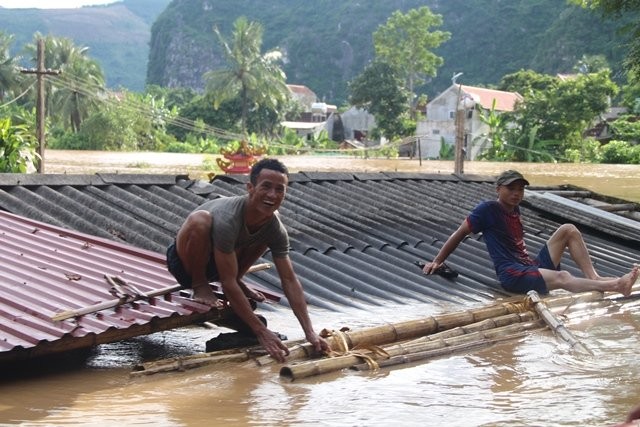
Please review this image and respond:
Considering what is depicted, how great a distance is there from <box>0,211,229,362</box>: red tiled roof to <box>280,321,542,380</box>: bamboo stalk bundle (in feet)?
2.39

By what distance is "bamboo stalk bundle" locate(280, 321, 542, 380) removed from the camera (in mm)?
5462

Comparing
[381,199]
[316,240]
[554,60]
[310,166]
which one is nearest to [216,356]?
[316,240]

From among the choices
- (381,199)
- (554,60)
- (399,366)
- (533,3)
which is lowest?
(399,366)

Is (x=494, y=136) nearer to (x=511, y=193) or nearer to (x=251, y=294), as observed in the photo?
(x=511, y=193)

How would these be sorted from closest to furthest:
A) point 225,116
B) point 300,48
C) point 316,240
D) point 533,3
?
1. point 316,240
2. point 225,116
3. point 533,3
4. point 300,48

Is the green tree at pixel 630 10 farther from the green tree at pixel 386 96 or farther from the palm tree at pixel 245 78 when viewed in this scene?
the palm tree at pixel 245 78

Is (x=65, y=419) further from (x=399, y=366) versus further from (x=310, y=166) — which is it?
(x=310, y=166)

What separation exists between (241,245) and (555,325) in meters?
2.82

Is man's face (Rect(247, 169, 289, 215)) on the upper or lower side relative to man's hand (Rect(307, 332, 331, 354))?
upper

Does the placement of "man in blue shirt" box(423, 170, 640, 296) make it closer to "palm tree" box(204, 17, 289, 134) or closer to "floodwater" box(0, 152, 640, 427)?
"floodwater" box(0, 152, 640, 427)

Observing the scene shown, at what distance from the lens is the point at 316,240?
9.38m

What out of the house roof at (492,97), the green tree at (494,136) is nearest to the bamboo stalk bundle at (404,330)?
the green tree at (494,136)

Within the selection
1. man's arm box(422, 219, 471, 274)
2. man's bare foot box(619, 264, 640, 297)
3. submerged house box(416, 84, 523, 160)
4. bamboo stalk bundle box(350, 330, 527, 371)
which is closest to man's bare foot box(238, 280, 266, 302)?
bamboo stalk bundle box(350, 330, 527, 371)

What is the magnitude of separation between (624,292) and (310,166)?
119 ft
